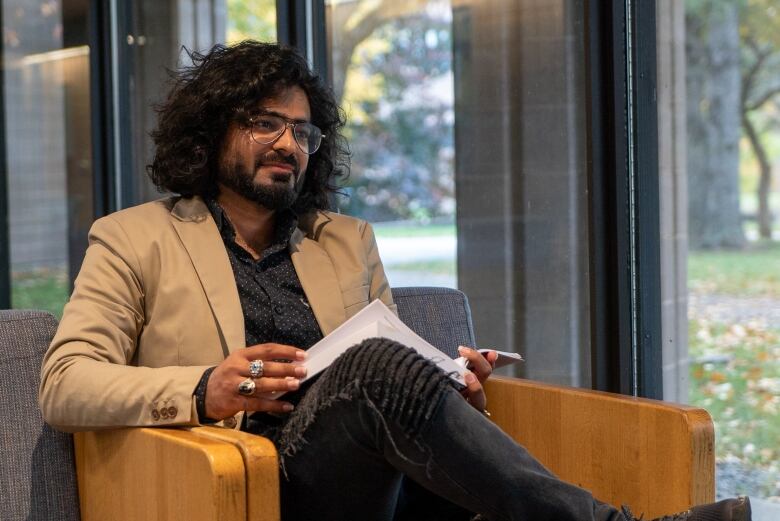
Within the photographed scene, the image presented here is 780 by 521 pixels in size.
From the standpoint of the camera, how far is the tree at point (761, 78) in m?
2.13

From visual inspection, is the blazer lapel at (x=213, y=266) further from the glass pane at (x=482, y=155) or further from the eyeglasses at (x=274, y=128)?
the glass pane at (x=482, y=155)

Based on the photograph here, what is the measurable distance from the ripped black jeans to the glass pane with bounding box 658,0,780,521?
31.6 inches

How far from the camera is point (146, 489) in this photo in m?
1.60

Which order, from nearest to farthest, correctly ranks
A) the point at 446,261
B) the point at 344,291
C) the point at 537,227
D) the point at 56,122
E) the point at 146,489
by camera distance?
the point at 146,489
the point at 344,291
the point at 537,227
the point at 446,261
the point at 56,122

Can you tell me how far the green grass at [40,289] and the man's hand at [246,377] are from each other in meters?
3.42

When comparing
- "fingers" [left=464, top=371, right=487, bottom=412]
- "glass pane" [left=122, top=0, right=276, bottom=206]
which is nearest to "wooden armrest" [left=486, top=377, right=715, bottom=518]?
"fingers" [left=464, top=371, right=487, bottom=412]

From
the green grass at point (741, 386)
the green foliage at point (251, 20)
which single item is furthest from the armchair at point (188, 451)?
the green foliage at point (251, 20)

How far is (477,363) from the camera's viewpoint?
1950 millimetres

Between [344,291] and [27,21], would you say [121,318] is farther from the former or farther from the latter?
[27,21]

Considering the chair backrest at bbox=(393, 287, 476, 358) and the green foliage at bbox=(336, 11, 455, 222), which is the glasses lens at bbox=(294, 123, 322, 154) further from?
the green foliage at bbox=(336, 11, 455, 222)

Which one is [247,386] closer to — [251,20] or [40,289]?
[251,20]

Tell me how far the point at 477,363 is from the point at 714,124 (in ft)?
2.56

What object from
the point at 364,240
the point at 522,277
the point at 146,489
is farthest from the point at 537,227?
the point at 146,489

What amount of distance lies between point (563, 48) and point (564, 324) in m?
0.67
